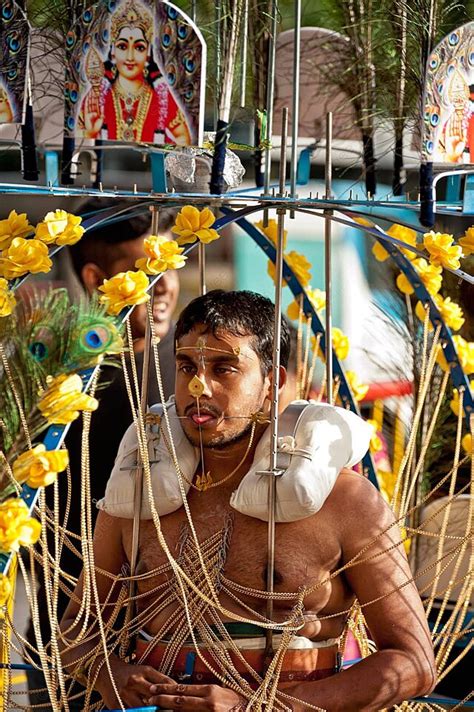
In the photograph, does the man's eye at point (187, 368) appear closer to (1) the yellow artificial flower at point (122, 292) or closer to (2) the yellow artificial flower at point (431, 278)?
(1) the yellow artificial flower at point (122, 292)

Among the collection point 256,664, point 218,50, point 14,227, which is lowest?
point 256,664

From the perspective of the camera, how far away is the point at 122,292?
7.43 ft

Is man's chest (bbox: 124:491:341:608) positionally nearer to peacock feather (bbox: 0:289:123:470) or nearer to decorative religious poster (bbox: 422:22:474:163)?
peacock feather (bbox: 0:289:123:470)

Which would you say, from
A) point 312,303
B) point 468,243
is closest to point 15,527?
point 468,243

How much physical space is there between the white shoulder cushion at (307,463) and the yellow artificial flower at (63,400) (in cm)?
74

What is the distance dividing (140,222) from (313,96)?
2.72 feet

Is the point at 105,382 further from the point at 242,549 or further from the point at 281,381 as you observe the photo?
the point at 242,549

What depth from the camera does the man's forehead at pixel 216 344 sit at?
2695 millimetres

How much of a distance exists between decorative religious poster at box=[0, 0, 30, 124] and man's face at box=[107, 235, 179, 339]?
132 centimetres

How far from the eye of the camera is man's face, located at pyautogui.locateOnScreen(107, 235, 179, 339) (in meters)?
3.73

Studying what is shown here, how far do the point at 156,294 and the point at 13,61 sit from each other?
1543mm

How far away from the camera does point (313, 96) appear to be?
12.1ft

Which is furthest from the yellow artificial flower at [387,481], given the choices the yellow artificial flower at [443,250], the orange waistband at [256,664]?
the yellow artificial flower at [443,250]

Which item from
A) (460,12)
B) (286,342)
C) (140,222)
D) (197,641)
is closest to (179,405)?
(286,342)
